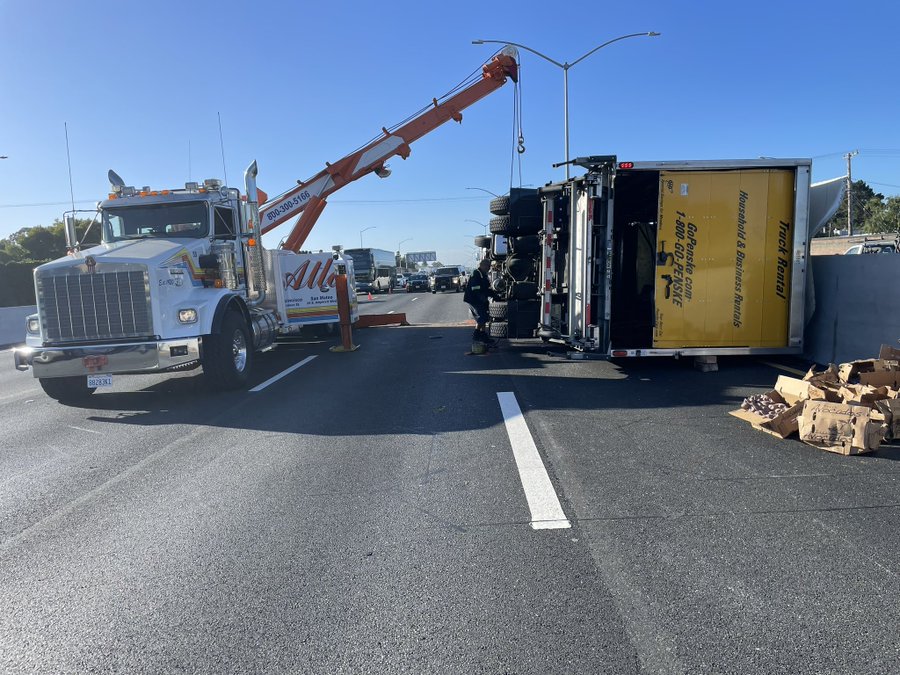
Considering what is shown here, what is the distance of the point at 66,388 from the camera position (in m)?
8.79

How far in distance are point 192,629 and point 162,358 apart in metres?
5.62

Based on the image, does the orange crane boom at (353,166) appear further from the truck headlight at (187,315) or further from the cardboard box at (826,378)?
the cardboard box at (826,378)

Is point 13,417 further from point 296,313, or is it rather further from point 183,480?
point 296,313

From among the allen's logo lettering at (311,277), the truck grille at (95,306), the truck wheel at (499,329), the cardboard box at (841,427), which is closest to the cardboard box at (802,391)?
the cardboard box at (841,427)

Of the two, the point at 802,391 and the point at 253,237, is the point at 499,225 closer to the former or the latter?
the point at 253,237

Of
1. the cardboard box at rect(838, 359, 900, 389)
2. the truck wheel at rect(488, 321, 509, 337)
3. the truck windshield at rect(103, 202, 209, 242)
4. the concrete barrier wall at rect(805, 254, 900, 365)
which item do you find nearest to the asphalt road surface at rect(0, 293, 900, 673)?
the cardboard box at rect(838, 359, 900, 389)

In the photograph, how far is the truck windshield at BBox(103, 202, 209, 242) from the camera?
1004 centimetres

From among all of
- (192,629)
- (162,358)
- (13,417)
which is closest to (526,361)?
(162,358)

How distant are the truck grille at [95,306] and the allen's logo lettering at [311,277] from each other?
247 inches

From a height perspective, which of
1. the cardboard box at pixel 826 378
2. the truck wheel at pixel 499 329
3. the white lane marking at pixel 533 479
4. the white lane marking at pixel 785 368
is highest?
the truck wheel at pixel 499 329

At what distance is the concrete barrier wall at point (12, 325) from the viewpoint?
65.7ft

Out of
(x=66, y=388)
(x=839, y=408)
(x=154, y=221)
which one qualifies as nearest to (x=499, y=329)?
(x=154, y=221)

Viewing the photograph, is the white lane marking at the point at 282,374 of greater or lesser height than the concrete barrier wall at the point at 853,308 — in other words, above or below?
below

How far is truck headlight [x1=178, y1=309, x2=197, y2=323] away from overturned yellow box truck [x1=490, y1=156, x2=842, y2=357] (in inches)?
211
